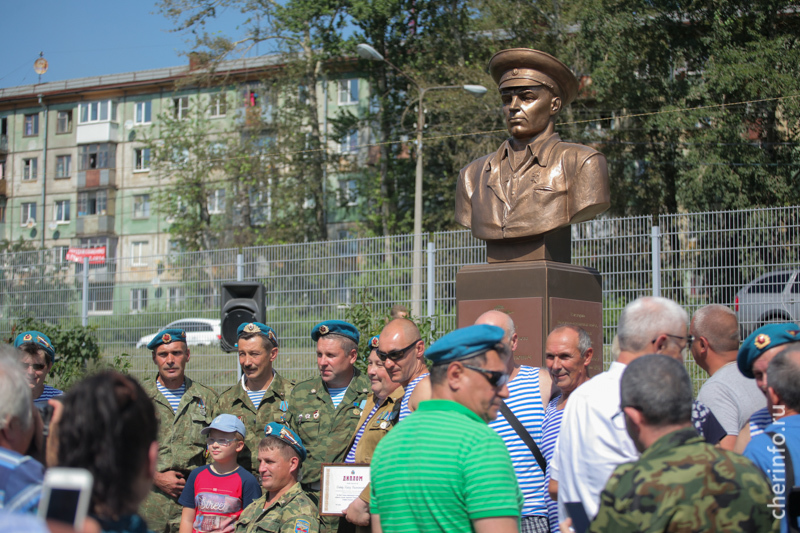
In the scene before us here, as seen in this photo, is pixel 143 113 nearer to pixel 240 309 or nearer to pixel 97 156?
pixel 97 156

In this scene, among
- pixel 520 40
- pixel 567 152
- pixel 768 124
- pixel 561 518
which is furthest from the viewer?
pixel 520 40

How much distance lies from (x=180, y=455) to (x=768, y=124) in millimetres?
16941

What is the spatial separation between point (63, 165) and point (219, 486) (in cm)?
4201

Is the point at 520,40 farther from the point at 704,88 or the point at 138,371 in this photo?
the point at 138,371

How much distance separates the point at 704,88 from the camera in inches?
744

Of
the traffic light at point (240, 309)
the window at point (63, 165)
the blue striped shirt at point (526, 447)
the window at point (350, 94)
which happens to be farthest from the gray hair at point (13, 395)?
the window at point (63, 165)

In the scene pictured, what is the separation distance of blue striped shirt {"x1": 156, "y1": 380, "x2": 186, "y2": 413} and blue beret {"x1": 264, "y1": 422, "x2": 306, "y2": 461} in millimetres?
1112

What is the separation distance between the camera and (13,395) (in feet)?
7.95

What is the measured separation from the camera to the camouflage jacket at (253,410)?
536 centimetres

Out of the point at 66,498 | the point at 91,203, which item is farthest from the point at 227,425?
the point at 91,203

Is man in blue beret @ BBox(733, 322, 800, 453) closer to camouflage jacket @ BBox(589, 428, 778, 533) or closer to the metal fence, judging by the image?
camouflage jacket @ BBox(589, 428, 778, 533)

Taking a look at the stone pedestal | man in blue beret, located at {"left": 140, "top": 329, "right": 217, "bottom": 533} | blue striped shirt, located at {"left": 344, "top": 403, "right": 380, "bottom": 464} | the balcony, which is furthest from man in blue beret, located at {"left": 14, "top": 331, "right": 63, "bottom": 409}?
the balcony

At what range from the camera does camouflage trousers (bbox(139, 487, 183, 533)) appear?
5.20 metres

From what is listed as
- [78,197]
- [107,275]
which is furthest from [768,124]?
[78,197]
